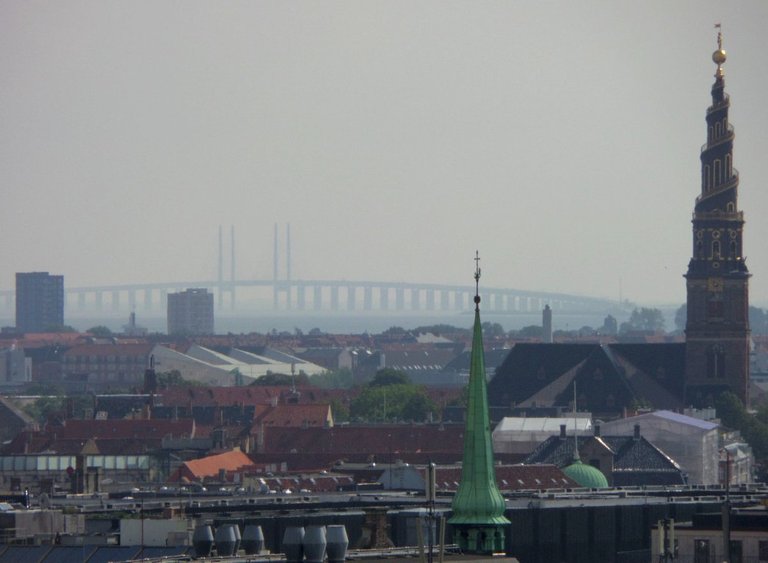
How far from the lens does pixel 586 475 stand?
9319 cm

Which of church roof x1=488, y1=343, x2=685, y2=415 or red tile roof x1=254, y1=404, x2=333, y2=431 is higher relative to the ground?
church roof x1=488, y1=343, x2=685, y2=415

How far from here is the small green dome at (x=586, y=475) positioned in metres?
91.9

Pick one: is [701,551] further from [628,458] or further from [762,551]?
[628,458]

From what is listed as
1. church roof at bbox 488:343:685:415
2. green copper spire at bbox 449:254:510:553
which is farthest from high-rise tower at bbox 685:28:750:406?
green copper spire at bbox 449:254:510:553

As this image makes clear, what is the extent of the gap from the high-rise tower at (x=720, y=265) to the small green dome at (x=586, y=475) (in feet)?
108

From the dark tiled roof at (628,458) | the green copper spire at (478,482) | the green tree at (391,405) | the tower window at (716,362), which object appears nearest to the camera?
the green copper spire at (478,482)

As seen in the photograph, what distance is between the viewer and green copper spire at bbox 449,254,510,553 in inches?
1662

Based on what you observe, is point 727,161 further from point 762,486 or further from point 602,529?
point 602,529

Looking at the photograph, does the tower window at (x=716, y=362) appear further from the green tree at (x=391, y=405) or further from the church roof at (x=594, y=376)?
the green tree at (x=391, y=405)

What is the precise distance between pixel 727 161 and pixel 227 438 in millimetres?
20570

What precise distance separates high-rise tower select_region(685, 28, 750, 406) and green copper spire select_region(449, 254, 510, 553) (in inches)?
3348

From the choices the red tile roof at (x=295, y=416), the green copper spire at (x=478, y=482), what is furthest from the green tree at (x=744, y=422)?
the green copper spire at (x=478, y=482)

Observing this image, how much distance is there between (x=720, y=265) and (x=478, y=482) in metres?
86.1

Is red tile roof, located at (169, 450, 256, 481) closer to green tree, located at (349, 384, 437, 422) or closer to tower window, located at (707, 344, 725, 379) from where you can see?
tower window, located at (707, 344, 725, 379)
